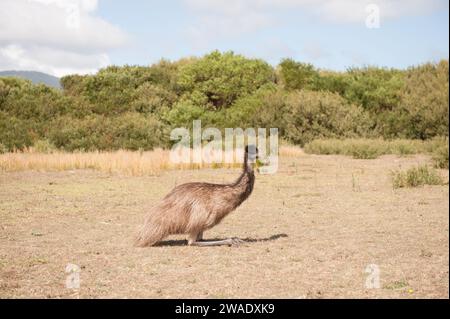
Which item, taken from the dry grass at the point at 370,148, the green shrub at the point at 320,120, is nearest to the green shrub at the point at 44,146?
the dry grass at the point at 370,148

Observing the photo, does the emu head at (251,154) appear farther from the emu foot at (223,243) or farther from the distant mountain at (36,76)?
the distant mountain at (36,76)

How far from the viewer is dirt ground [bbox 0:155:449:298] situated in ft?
20.4

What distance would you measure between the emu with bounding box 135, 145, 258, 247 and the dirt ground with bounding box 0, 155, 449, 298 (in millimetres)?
209

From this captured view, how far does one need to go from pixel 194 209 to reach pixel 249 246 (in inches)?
37.1

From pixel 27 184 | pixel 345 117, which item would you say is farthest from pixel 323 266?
pixel 345 117

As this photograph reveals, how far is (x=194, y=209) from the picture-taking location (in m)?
8.09

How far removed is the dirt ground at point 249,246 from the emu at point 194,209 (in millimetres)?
209

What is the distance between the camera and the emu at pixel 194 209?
8125 millimetres

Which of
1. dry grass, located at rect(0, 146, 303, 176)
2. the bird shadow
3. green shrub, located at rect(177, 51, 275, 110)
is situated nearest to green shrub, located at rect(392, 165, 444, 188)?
the bird shadow

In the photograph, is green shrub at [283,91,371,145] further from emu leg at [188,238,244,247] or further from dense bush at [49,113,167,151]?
emu leg at [188,238,244,247]
